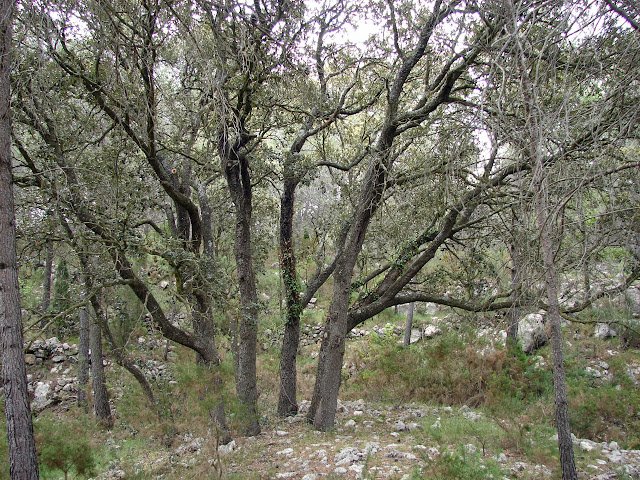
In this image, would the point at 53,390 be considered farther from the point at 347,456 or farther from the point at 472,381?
the point at 472,381

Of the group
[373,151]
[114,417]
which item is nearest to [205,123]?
[373,151]

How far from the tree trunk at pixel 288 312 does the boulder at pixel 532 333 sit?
940 cm

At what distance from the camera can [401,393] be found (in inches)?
423

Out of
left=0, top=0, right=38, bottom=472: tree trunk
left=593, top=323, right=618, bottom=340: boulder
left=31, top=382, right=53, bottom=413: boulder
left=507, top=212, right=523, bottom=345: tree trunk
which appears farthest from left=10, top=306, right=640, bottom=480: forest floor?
left=0, top=0, right=38, bottom=472: tree trunk

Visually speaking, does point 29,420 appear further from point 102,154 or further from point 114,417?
point 114,417

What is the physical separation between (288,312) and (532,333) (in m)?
10.2

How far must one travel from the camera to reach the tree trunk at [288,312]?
8.58 meters

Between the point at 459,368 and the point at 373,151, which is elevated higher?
the point at 373,151

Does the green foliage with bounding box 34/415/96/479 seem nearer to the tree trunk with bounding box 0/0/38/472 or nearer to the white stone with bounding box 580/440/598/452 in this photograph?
the tree trunk with bounding box 0/0/38/472

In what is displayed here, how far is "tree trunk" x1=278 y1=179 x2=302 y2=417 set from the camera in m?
8.58

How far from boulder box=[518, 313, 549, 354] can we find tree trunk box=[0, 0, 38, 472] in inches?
568

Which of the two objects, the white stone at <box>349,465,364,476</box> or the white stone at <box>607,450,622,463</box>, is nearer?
the white stone at <box>349,465,364,476</box>

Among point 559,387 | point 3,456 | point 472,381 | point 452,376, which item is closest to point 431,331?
point 452,376

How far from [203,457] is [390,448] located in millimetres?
2529
